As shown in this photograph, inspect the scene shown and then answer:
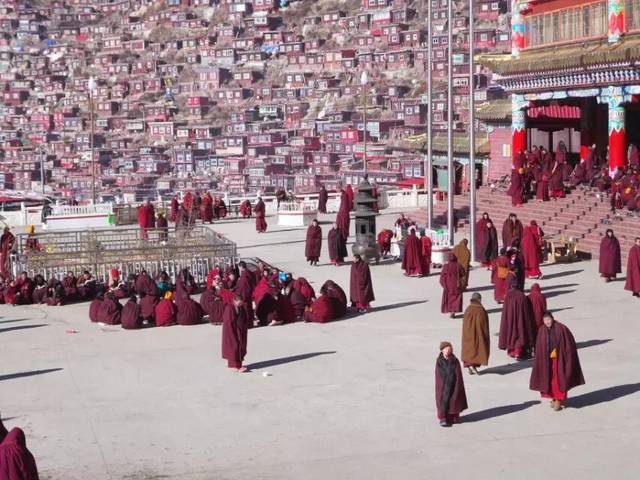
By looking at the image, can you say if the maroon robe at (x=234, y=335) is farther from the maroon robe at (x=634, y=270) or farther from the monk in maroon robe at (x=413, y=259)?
the monk in maroon robe at (x=413, y=259)

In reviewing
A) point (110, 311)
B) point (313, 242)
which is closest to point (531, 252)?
point (313, 242)

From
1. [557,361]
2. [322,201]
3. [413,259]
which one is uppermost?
[322,201]

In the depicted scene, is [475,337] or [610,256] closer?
[475,337]

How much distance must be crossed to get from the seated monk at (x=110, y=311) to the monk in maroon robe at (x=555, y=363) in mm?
8629

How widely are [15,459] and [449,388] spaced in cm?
490

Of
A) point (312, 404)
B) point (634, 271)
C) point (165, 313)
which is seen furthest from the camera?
point (634, 271)

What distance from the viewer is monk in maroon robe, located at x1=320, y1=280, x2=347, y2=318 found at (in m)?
19.6

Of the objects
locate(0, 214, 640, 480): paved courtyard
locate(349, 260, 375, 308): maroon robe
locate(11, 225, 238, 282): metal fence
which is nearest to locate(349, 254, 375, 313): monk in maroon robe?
locate(349, 260, 375, 308): maroon robe

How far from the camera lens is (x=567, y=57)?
102ft

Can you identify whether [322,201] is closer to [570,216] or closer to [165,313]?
[570,216]

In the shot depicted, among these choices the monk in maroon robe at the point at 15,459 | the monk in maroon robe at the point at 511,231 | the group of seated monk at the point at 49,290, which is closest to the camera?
the monk in maroon robe at the point at 15,459

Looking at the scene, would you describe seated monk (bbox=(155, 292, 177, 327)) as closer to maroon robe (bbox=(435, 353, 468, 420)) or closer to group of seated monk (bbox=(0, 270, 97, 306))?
group of seated monk (bbox=(0, 270, 97, 306))

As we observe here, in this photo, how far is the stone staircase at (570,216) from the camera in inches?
1021

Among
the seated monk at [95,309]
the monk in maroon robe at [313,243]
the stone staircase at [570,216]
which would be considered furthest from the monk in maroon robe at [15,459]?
the stone staircase at [570,216]
